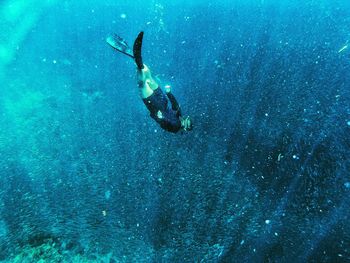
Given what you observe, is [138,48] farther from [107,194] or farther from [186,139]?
[107,194]

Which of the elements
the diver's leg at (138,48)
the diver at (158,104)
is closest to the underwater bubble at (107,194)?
the diver at (158,104)

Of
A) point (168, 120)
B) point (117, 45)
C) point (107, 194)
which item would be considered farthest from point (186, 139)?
point (117, 45)

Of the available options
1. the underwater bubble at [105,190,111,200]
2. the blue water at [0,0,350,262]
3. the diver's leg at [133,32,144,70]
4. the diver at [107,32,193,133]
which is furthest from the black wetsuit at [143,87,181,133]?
the underwater bubble at [105,190,111,200]

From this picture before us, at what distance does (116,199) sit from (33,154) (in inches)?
51.6

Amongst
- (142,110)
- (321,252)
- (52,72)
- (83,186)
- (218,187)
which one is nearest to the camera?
(321,252)

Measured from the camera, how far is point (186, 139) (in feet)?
10.3

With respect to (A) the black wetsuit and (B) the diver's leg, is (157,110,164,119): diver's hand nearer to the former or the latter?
(A) the black wetsuit

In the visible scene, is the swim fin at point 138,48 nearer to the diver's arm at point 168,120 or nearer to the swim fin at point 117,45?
the swim fin at point 117,45

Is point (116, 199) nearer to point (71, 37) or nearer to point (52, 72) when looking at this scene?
point (52, 72)

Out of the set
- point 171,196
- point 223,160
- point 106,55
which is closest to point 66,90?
point 106,55

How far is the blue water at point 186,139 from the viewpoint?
2732mm

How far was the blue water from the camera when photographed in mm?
2732

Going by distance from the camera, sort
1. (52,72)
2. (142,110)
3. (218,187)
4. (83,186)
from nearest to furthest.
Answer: (218,187)
(83,186)
(142,110)
(52,72)

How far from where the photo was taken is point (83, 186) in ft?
10.2
